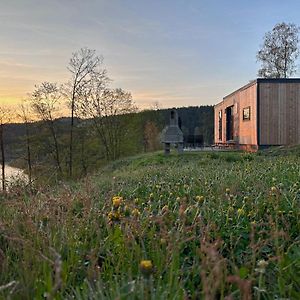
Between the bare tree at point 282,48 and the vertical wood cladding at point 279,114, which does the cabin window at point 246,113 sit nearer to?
the vertical wood cladding at point 279,114

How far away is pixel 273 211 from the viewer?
10.7 feet

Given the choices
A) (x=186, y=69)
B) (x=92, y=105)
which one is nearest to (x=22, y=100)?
(x=92, y=105)

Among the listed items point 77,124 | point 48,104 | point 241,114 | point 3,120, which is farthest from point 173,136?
point 3,120

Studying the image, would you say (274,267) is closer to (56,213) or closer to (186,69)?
(56,213)

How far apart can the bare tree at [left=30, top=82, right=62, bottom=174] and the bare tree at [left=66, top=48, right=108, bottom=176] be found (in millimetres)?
956

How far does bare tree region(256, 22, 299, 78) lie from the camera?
3167cm

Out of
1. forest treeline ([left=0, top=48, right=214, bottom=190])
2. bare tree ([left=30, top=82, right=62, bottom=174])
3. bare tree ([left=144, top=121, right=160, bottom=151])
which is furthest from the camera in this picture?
bare tree ([left=144, top=121, right=160, bottom=151])

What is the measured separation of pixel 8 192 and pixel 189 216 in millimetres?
2240

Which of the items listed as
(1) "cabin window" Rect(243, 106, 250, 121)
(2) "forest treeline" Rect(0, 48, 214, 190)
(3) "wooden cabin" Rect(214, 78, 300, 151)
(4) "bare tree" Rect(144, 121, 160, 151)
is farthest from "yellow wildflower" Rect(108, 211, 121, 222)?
(4) "bare tree" Rect(144, 121, 160, 151)

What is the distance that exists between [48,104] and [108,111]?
13.5 ft

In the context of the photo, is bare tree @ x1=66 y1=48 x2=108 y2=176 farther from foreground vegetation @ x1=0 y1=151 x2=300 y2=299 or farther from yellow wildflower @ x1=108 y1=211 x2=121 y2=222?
yellow wildflower @ x1=108 y1=211 x2=121 y2=222

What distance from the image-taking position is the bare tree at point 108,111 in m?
24.5

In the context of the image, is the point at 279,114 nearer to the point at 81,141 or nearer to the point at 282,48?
the point at 81,141

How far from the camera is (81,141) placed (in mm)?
23406
